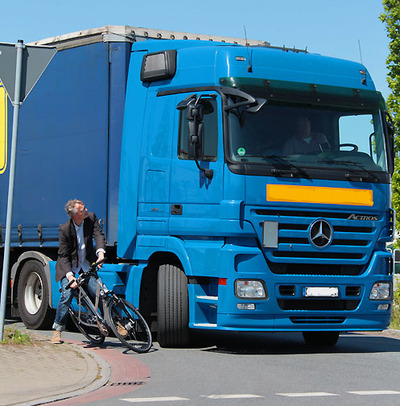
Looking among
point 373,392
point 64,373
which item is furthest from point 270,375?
point 64,373

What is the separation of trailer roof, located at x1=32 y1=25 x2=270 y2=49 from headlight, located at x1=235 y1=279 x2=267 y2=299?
3395mm

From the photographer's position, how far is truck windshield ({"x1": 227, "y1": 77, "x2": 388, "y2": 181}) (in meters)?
11.1

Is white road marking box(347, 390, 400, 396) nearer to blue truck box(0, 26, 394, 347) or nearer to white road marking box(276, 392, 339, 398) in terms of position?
white road marking box(276, 392, 339, 398)

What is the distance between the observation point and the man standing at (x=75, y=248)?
11.9m

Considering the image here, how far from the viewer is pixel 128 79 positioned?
1268cm

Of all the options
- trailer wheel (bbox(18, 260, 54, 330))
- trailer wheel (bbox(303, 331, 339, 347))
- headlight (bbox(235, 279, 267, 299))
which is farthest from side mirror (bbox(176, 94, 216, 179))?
trailer wheel (bbox(18, 260, 54, 330))

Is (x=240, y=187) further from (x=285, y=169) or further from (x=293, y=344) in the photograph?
(x=293, y=344)

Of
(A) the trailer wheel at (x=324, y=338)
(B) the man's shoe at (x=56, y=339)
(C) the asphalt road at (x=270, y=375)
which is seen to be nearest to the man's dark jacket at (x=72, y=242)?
(B) the man's shoe at (x=56, y=339)

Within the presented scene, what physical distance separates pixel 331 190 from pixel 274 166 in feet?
2.65

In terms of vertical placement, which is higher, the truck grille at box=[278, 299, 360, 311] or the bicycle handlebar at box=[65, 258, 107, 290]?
the bicycle handlebar at box=[65, 258, 107, 290]

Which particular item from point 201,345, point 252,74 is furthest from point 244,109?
point 201,345

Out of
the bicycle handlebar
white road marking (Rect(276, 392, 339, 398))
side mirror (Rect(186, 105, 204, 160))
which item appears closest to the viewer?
white road marking (Rect(276, 392, 339, 398))

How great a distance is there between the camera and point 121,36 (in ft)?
42.3

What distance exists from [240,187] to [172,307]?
173 centimetres
